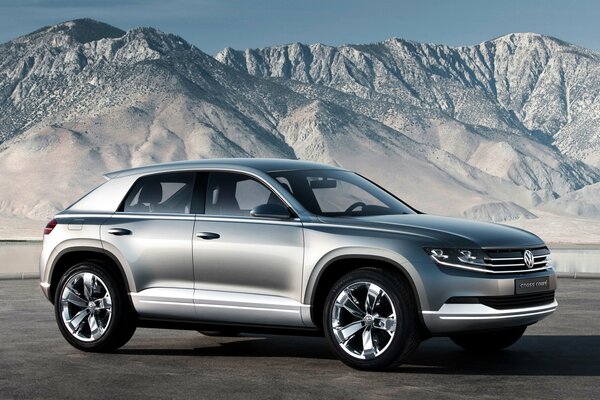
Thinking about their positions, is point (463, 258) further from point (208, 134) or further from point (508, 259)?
point (208, 134)

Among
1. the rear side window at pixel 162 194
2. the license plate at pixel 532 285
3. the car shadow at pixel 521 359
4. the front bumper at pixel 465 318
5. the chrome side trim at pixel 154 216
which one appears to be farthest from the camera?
the rear side window at pixel 162 194

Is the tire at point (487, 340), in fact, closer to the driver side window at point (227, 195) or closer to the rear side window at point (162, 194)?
the driver side window at point (227, 195)

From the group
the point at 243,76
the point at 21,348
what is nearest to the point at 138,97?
the point at 243,76

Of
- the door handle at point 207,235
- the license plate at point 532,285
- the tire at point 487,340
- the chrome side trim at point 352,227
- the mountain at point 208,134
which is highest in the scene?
the mountain at point 208,134

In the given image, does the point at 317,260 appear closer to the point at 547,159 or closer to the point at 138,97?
the point at 138,97

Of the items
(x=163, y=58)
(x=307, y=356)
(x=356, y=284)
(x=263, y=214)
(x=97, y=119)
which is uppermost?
(x=163, y=58)

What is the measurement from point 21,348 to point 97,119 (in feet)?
428

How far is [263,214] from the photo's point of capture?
9.45 m

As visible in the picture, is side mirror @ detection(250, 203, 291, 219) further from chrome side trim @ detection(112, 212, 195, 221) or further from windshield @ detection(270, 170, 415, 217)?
chrome side trim @ detection(112, 212, 195, 221)

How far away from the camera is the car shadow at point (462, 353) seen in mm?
9461

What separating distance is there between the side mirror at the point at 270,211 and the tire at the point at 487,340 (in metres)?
2.28

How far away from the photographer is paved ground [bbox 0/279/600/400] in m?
8.29

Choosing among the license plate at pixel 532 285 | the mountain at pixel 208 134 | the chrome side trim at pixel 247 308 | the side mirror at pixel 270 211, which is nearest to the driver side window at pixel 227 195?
the side mirror at pixel 270 211

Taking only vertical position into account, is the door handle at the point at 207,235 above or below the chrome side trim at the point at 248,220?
below
